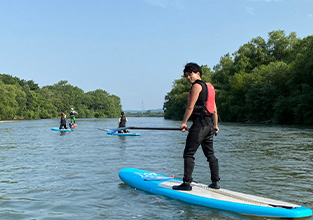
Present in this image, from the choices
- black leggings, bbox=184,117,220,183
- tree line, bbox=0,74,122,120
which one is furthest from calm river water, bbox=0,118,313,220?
tree line, bbox=0,74,122,120

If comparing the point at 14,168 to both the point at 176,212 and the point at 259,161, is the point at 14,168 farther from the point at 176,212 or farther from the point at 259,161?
the point at 259,161

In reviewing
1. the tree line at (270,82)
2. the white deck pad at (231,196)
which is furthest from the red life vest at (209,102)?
the tree line at (270,82)

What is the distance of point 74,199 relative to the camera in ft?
20.8

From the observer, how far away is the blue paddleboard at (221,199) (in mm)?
5035

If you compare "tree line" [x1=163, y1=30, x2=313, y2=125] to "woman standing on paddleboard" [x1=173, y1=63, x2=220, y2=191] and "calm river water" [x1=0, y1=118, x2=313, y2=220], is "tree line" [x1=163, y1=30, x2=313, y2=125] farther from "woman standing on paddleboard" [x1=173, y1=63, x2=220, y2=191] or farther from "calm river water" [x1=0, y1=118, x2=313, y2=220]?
"woman standing on paddleboard" [x1=173, y1=63, x2=220, y2=191]

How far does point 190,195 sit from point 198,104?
1.67m

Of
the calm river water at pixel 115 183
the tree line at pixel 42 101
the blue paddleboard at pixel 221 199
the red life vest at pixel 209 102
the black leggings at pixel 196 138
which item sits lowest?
the calm river water at pixel 115 183

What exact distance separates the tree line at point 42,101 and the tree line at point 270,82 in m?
56.2

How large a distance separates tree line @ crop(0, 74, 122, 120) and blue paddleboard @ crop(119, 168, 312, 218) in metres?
85.4

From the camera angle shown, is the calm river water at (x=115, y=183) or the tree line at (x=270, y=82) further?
the tree line at (x=270, y=82)

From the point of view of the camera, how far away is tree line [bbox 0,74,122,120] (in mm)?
89438

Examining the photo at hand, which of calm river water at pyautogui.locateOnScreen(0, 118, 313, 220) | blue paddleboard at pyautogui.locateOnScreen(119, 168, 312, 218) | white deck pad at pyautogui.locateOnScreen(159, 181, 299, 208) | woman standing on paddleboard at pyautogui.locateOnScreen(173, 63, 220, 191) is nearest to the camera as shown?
blue paddleboard at pyautogui.locateOnScreen(119, 168, 312, 218)

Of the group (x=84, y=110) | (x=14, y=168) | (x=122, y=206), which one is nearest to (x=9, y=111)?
(x=84, y=110)

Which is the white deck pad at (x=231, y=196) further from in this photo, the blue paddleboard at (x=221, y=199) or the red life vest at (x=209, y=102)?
the red life vest at (x=209, y=102)
